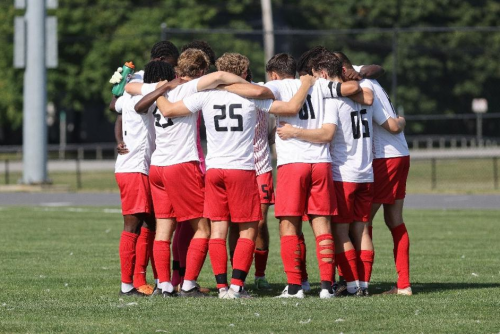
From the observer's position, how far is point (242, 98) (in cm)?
888

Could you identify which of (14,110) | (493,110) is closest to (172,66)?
(493,110)

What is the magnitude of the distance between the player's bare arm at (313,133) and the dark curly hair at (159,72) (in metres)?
1.16

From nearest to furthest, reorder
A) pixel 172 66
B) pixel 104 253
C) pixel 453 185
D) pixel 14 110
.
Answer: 1. pixel 172 66
2. pixel 104 253
3. pixel 453 185
4. pixel 14 110

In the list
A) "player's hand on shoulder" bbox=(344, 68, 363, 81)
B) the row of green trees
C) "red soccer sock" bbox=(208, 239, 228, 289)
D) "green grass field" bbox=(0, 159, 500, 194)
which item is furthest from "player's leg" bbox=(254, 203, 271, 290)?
the row of green trees

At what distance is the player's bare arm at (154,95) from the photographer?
29.6 feet

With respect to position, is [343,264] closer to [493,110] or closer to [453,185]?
[493,110]

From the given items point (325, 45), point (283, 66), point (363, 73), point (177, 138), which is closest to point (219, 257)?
point (177, 138)

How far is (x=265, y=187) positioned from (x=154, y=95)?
1.51m

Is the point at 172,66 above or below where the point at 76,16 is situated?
below

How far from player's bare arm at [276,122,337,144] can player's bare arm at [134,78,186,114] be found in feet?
3.23

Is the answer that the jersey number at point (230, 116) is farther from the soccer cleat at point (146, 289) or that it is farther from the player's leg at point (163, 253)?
the soccer cleat at point (146, 289)

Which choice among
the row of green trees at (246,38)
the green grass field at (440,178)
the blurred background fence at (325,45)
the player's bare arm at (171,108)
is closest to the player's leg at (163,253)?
the player's bare arm at (171,108)

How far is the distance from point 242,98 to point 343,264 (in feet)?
5.54

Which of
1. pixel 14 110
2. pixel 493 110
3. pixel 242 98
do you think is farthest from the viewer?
pixel 14 110
